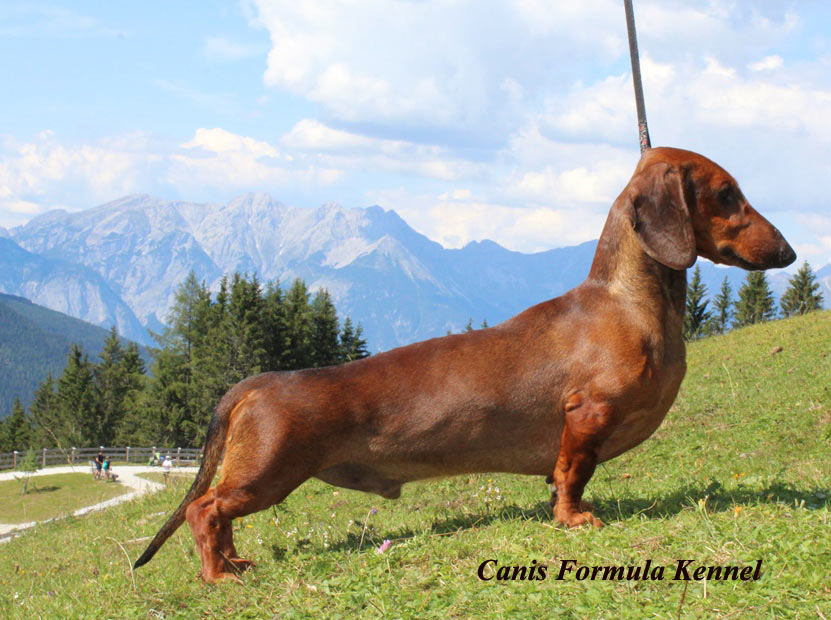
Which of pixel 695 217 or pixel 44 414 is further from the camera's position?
pixel 44 414

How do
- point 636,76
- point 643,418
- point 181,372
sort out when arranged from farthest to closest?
point 181,372 < point 636,76 < point 643,418

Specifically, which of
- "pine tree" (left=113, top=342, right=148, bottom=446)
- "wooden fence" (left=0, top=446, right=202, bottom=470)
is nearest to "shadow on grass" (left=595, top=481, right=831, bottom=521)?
"wooden fence" (left=0, top=446, right=202, bottom=470)

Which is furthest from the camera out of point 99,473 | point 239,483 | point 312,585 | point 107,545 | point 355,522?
point 99,473

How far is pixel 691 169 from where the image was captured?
5.17m

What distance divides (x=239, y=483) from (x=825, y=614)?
134 inches

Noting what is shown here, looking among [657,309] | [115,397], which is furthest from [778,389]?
[115,397]

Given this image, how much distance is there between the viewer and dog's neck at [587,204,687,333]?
5.36m

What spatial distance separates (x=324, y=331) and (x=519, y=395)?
6369cm

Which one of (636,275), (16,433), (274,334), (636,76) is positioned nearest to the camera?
(636,275)

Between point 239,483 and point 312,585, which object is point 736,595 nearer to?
point 312,585

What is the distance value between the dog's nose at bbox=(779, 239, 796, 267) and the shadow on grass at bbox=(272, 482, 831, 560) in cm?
158

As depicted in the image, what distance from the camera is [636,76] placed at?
22.1ft

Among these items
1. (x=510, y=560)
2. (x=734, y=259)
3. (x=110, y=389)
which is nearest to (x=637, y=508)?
(x=510, y=560)

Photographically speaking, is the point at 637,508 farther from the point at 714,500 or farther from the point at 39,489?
the point at 39,489
